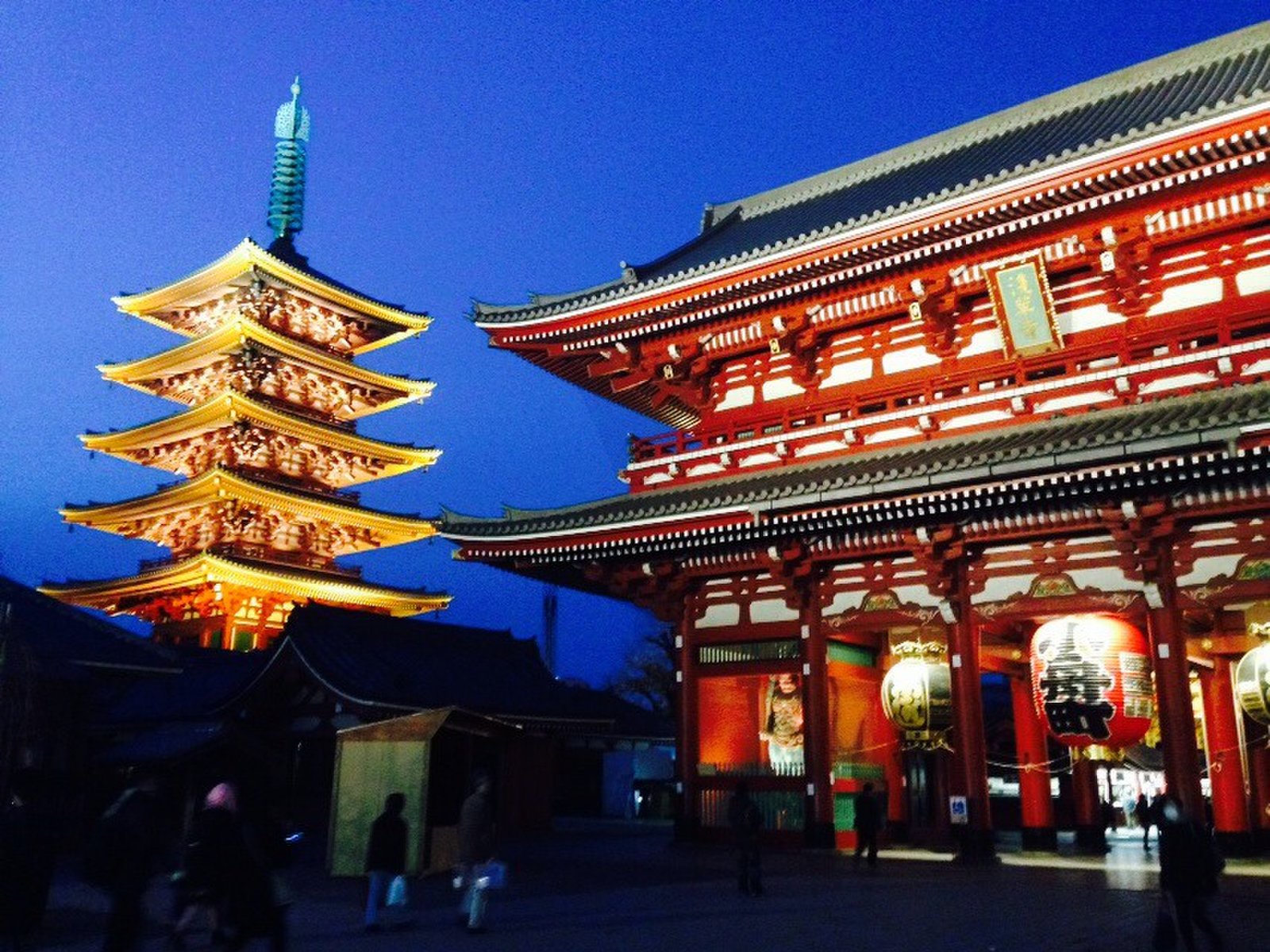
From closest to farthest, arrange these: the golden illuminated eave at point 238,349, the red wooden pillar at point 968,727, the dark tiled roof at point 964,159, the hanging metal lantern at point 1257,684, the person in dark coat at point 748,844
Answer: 1. the person in dark coat at point 748,844
2. the hanging metal lantern at point 1257,684
3. the red wooden pillar at point 968,727
4. the dark tiled roof at point 964,159
5. the golden illuminated eave at point 238,349

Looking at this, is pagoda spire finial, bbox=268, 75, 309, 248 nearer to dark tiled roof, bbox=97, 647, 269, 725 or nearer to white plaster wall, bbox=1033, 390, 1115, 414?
dark tiled roof, bbox=97, 647, 269, 725

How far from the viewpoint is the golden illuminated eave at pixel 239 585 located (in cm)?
4181

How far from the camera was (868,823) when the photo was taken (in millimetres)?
18562

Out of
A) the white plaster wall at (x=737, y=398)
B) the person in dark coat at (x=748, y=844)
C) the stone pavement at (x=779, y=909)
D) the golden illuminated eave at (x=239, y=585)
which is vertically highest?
the white plaster wall at (x=737, y=398)

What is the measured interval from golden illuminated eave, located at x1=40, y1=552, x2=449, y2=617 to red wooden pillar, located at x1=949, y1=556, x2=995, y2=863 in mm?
26915

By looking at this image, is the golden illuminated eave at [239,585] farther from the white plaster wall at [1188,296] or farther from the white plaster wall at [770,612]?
the white plaster wall at [1188,296]

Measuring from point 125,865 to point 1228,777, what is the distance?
18.5 m

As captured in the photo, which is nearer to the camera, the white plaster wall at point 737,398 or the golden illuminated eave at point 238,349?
the white plaster wall at point 737,398

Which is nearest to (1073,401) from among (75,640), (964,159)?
(964,159)

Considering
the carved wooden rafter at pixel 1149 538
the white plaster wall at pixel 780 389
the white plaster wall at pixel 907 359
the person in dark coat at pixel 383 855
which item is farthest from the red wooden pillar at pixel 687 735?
the person in dark coat at pixel 383 855

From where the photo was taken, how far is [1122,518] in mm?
17469

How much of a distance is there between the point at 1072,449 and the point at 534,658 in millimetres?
23712

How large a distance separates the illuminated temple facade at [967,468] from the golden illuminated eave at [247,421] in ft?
72.7

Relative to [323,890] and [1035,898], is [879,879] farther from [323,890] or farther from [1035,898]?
[323,890]
